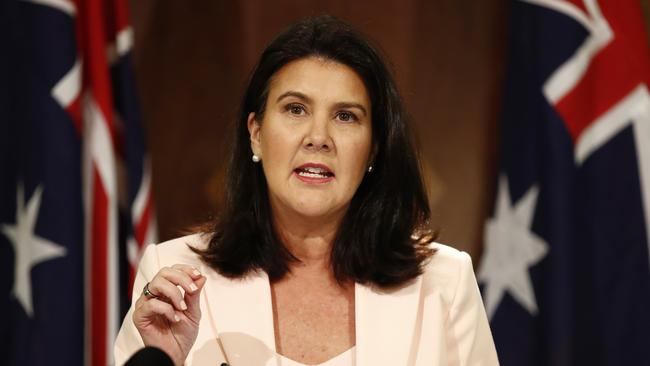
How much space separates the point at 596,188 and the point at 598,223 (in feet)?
0.40

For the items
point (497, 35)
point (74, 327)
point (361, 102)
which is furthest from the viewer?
point (497, 35)

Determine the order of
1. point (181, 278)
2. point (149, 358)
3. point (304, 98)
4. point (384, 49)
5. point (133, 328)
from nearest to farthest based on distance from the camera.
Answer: point (149, 358) < point (181, 278) < point (133, 328) < point (304, 98) < point (384, 49)

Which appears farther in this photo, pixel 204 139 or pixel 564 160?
pixel 204 139

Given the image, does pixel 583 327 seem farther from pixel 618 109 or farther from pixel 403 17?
pixel 403 17

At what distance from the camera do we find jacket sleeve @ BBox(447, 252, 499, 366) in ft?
6.55

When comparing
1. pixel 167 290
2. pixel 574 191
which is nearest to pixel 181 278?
pixel 167 290

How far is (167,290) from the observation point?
1.58 meters

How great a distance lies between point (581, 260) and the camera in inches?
125

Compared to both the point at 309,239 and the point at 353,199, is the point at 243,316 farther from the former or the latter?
the point at 353,199

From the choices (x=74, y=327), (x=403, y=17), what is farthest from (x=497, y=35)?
(x=74, y=327)

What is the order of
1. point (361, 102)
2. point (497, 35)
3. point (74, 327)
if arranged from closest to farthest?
point (361, 102)
point (74, 327)
point (497, 35)

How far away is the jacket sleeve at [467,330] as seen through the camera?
2.00 meters

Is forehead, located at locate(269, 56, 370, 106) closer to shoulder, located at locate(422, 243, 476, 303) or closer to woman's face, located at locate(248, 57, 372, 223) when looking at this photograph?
woman's face, located at locate(248, 57, 372, 223)

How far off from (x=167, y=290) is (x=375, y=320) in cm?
59
